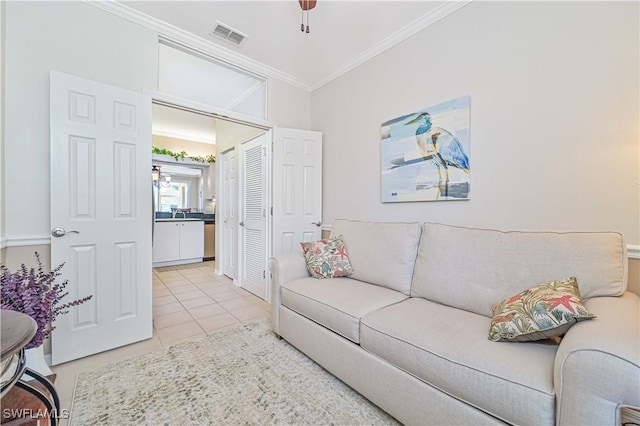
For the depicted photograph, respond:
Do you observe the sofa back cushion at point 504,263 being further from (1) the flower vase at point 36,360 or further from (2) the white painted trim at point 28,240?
(2) the white painted trim at point 28,240

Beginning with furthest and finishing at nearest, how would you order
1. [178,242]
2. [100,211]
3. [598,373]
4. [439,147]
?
[178,242]
[439,147]
[100,211]
[598,373]

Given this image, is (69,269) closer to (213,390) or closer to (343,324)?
(213,390)

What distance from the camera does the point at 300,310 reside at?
1940mm

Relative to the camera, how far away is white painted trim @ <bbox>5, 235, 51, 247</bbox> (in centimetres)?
178

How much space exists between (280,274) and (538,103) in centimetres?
217

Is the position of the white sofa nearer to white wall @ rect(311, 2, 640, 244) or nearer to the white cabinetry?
white wall @ rect(311, 2, 640, 244)

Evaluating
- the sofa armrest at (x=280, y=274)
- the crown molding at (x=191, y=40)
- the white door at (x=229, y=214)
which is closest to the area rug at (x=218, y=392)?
the sofa armrest at (x=280, y=274)

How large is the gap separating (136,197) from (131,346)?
119cm

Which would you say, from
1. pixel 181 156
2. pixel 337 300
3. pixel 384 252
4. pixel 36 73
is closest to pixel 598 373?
pixel 337 300

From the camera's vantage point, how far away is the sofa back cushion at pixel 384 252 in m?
1.96

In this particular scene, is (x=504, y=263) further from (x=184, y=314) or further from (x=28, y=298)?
(x=184, y=314)

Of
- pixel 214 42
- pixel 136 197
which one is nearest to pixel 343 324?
pixel 136 197

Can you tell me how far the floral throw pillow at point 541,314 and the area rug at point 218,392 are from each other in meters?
0.75

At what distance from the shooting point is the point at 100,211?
2037 millimetres
